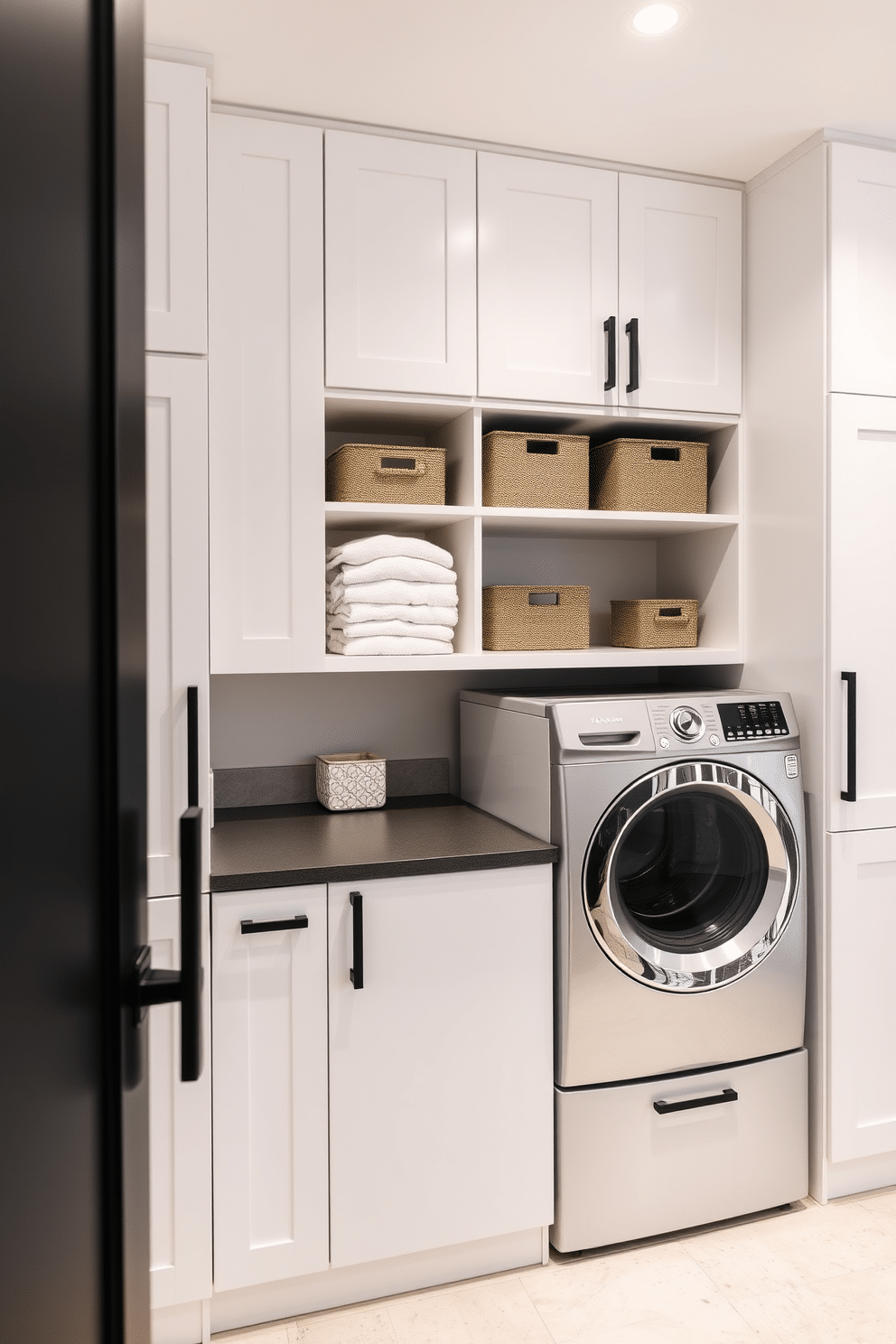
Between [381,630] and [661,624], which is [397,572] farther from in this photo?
[661,624]

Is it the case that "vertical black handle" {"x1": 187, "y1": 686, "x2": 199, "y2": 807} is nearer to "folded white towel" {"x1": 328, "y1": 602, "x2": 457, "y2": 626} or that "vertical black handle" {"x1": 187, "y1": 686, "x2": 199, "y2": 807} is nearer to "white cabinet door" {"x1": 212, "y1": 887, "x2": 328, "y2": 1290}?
"white cabinet door" {"x1": 212, "y1": 887, "x2": 328, "y2": 1290}

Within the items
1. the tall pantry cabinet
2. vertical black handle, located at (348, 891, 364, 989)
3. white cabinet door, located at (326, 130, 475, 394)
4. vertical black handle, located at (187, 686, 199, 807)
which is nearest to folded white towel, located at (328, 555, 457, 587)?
white cabinet door, located at (326, 130, 475, 394)

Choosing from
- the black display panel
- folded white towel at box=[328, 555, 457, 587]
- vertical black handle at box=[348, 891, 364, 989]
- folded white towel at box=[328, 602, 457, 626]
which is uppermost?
folded white towel at box=[328, 555, 457, 587]

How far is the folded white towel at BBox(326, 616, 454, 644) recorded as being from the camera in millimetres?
2197

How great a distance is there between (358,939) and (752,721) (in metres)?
1.02

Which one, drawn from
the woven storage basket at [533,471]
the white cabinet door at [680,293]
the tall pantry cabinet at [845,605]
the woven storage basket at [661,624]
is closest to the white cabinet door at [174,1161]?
the woven storage basket at [533,471]

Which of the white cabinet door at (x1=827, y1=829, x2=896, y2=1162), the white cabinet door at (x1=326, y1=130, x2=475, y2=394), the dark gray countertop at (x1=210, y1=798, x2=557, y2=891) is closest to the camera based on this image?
the dark gray countertop at (x1=210, y1=798, x2=557, y2=891)

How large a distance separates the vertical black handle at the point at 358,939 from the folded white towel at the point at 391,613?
629 mm

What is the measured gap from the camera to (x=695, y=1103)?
2.14 meters

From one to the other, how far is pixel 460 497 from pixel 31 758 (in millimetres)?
1886

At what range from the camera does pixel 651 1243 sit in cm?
215

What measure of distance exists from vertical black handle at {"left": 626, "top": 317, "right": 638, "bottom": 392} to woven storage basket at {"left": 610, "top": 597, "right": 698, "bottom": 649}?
21.5 inches

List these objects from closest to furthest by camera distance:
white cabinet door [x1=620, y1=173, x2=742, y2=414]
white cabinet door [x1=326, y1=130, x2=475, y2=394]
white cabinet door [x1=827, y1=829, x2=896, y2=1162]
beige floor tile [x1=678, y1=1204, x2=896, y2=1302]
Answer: beige floor tile [x1=678, y1=1204, x2=896, y2=1302], white cabinet door [x1=326, y1=130, x2=475, y2=394], white cabinet door [x1=827, y1=829, x2=896, y2=1162], white cabinet door [x1=620, y1=173, x2=742, y2=414]

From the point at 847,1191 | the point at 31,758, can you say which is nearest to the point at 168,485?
the point at 31,758
